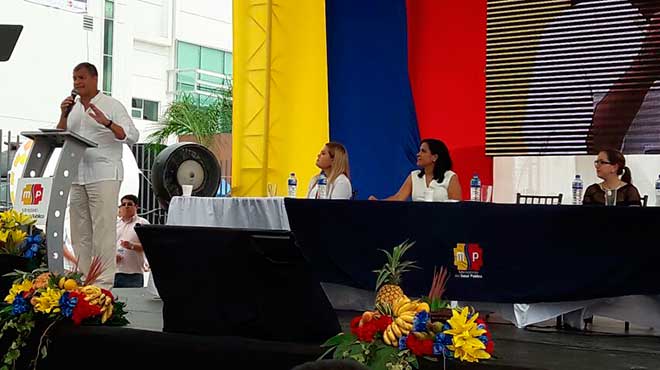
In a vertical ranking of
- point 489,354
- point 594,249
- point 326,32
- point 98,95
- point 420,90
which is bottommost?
point 489,354

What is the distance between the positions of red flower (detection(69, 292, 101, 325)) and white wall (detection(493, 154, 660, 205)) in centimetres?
468

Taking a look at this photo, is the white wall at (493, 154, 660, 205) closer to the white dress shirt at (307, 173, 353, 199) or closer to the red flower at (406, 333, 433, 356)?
the white dress shirt at (307, 173, 353, 199)

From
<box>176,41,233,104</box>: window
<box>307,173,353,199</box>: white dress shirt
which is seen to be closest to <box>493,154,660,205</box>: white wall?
<box>307,173,353,199</box>: white dress shirt

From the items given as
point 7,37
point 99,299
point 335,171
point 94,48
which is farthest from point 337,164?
point 94,48

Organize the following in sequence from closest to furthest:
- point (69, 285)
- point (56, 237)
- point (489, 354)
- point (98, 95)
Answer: point (489, 354) → point (69, 285) → point (56, 237) → point (98, 95)

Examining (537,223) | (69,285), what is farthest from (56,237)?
(537,223)

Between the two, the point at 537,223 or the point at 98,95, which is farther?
the point at 98,95

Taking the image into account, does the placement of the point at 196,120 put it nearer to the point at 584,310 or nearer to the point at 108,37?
the point at 108,37

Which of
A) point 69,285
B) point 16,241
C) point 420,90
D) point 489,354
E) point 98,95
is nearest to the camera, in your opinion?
point 489,354

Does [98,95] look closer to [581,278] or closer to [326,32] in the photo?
[581,278]

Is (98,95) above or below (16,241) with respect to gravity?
above

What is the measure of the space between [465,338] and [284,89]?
18.9 feet

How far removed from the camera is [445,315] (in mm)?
2389

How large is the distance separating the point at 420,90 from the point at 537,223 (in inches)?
157
